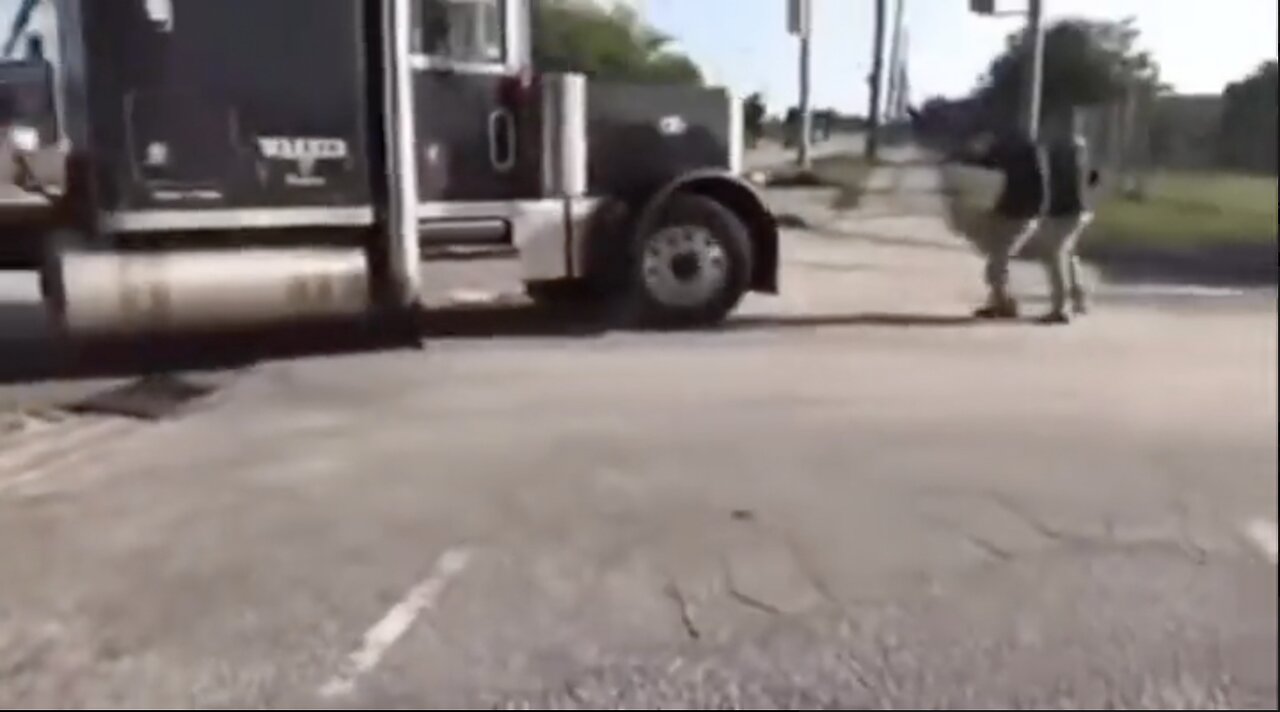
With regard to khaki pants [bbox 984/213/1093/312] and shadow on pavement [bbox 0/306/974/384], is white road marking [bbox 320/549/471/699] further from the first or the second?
khaki pants [bbox 984/213/1093/312]

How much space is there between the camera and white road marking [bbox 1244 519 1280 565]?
850mm

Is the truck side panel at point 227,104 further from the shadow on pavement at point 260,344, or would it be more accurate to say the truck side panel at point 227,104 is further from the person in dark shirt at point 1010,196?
the person in dark shirt at point 1010,196

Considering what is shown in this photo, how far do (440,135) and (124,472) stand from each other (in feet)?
1.20

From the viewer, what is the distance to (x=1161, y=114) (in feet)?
2.61

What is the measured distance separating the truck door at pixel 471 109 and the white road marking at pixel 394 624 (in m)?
0.28

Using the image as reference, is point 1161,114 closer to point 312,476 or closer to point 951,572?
point 951,572

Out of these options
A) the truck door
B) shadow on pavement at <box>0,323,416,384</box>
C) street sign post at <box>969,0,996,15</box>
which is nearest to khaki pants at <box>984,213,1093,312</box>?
Result: street sign post at <box>969,0,996,15</box>

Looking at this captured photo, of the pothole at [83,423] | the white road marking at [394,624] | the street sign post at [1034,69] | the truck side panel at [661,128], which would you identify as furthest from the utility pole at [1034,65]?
the pothole at [83,423]

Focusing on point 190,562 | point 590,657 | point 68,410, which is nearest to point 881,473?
point 590,657

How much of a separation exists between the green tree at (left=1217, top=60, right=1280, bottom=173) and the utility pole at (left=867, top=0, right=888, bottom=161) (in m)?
0.21

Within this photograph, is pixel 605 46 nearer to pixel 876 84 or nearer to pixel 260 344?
pixel 876 84

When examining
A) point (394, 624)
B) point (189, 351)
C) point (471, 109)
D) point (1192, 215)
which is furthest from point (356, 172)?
point (1192, 215)

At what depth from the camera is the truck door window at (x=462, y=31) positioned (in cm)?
104

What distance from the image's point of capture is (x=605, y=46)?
1.00 metres
